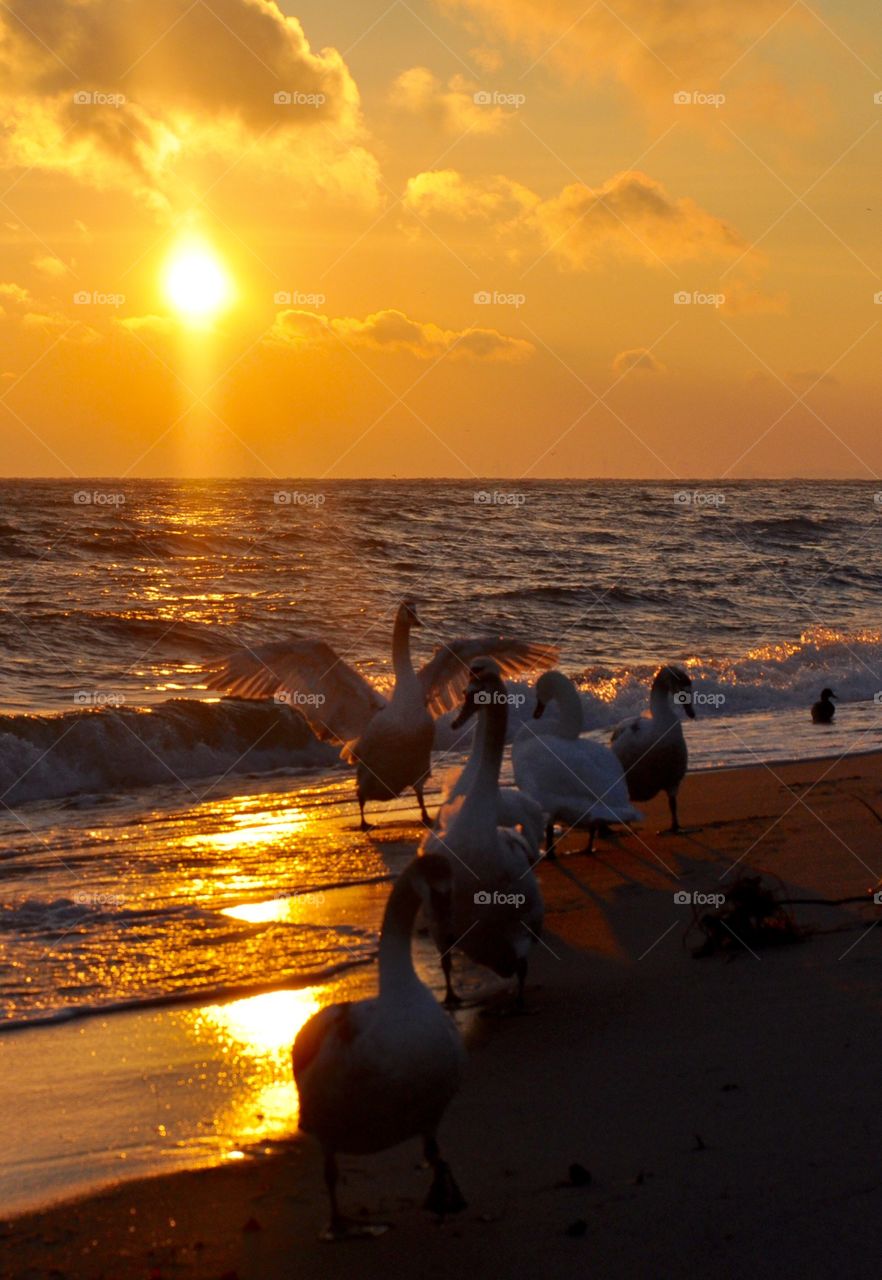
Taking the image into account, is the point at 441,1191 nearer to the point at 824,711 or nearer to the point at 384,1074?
the point at 384,1074

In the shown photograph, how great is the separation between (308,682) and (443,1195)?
8.60 meters

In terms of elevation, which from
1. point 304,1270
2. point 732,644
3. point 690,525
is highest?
point 690,525

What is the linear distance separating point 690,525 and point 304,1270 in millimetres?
49825

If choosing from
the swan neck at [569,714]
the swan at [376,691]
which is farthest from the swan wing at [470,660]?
the swan neck at [569,714]

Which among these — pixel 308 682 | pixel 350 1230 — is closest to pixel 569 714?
pixel 308 682

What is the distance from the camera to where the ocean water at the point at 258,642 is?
8.24 metres

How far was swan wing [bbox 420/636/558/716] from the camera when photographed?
12406 millimetres

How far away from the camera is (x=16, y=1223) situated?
4582 millimetres

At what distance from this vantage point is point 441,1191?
4492mm

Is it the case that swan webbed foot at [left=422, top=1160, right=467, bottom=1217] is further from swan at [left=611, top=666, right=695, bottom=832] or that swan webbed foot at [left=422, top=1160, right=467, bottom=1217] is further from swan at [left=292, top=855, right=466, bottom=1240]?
swan at [left=611, top=666, right=695, bottom=832]

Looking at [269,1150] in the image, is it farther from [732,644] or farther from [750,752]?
[732,644]

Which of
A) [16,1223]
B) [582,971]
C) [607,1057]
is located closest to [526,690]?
[582,971]

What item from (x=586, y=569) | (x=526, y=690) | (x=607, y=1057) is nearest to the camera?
(x=607, y=1057)

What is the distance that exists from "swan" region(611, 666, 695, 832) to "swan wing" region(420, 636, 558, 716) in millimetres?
1229
